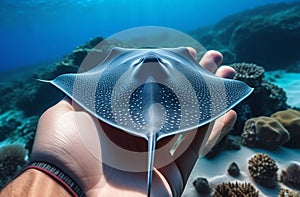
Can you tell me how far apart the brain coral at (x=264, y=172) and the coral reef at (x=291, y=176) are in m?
0.17

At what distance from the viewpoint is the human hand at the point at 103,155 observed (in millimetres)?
2154

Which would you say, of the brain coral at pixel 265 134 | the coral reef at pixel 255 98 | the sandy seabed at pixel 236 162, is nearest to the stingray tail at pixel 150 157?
the sandy seabed at pixel 236 162

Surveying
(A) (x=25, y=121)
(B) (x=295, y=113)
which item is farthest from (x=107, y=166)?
(A) (x=25, y=121)

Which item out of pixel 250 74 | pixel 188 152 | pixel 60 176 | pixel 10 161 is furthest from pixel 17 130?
pixel 250 74

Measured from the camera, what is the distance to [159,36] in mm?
21766

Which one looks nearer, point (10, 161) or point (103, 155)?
point (103, 155)

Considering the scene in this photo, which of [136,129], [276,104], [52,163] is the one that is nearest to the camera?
[136,129]

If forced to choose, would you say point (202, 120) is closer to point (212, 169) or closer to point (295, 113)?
point (212, 169)

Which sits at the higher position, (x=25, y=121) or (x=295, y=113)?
(x=295, y=113)

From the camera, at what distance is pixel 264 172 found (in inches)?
161

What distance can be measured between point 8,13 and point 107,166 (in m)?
46.8

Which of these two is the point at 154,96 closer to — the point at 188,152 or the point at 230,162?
the point at 188,152

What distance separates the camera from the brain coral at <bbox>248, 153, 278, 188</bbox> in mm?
4031

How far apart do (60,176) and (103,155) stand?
0.49 meters
